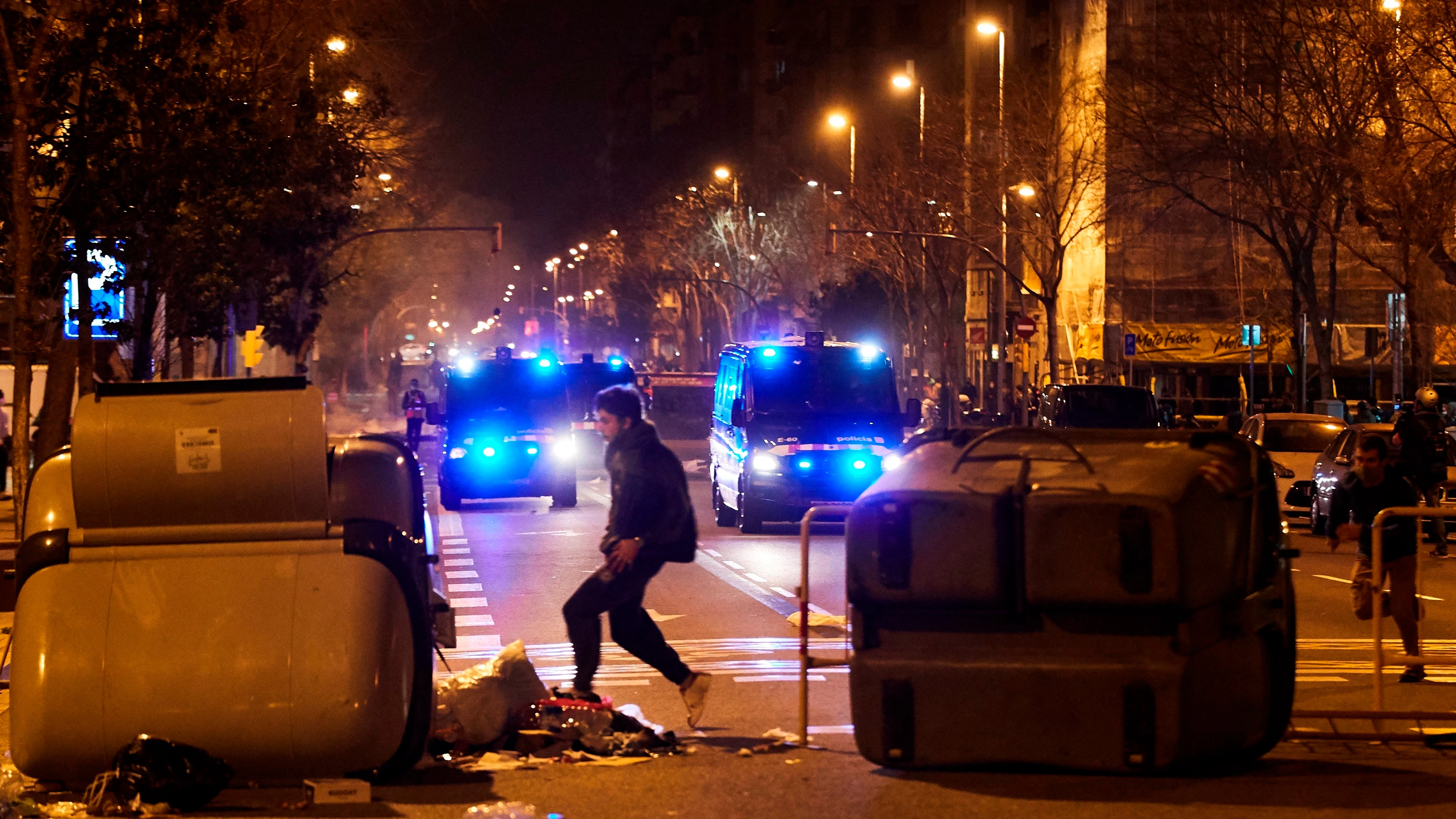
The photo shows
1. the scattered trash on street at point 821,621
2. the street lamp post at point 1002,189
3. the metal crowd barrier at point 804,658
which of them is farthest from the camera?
the street lamp post at point 1002,189

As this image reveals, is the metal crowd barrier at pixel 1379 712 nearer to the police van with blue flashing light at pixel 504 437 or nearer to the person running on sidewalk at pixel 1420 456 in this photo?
the person running on sidewalk at pixel 1420 456

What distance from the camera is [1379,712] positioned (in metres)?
8.73

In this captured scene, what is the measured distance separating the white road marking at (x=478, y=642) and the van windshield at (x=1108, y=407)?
18.5 meters

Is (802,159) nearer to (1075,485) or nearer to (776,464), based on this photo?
(776,464)

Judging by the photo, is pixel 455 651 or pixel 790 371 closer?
pixel 455 651

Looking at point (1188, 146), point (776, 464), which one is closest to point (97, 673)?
point (776, 464)

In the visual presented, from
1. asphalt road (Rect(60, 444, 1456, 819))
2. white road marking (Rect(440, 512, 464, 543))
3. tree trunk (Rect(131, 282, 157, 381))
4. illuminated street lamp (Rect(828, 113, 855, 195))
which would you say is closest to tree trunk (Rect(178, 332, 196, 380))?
tree trunk (Rect(131, 282, 157, 381))

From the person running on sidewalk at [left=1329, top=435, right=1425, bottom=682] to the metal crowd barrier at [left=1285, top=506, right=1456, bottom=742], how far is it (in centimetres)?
43

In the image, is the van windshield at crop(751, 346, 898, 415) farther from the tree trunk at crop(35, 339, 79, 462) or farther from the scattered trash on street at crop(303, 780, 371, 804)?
the scattered trash on street at crop(303, 780, 371, 804)

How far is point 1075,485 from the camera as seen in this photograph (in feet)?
24.0

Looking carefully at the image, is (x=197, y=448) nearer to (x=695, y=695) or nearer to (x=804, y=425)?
(x=695, y=695)

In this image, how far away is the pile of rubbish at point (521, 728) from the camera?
7.96m

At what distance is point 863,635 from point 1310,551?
14311 mm

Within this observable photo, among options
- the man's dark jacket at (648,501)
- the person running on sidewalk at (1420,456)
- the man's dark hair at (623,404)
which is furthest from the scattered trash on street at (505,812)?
the person running on sidewalk at (1420,456)
